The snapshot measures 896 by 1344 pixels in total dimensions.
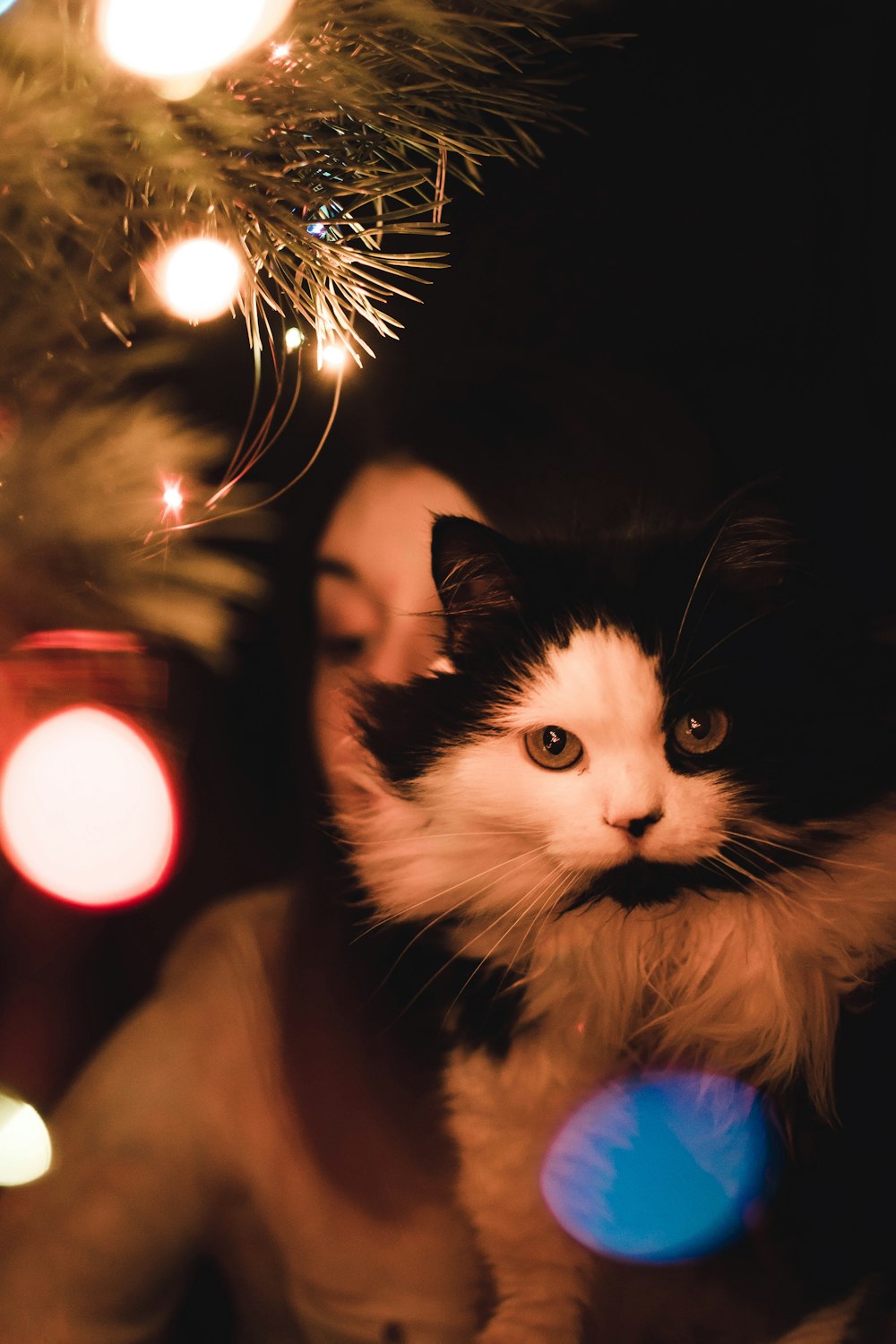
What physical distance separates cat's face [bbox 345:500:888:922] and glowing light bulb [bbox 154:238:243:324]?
0.21 metres

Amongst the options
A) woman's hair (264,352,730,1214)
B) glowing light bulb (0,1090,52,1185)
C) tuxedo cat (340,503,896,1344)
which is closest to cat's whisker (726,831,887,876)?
tuxedo cat (340,503,896,1344)

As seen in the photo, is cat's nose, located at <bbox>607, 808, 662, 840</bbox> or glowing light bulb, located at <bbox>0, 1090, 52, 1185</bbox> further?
glowing light bulb, located at <bbox>0, 1090, 52, 1185</bbox>

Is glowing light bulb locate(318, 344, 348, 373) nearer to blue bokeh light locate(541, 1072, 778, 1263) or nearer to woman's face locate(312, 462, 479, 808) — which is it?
woman's face locate(312, 462, 479, 808)

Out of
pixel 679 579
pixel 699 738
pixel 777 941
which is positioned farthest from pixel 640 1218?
pixel 679 579

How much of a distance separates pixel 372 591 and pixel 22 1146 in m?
0.50

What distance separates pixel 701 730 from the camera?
0.60m

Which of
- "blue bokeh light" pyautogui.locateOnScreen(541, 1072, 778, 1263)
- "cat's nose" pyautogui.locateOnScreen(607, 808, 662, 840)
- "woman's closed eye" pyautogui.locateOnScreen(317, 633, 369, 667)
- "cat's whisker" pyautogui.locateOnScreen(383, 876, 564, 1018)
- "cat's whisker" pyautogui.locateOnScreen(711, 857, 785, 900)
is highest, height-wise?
"woman's closed eye" pyautogui.locateOnScreen(317, 633, 369, 667)

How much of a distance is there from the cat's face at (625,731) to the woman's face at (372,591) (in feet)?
0.11

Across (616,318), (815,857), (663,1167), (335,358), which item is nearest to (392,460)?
(335,358)

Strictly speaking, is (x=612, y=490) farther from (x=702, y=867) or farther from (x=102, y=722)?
(x=102, y=722)

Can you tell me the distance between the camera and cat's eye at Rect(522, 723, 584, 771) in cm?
60

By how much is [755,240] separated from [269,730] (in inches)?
20.6

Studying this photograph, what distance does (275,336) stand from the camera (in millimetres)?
752

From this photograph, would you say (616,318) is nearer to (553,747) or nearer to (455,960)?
(553,747)
